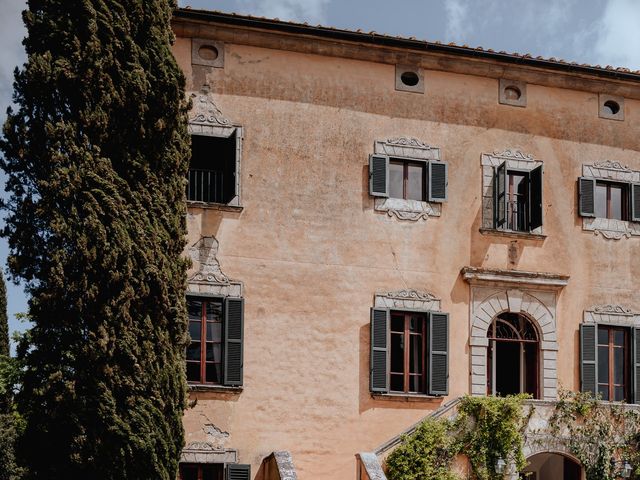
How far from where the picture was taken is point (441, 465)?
61.4 ft

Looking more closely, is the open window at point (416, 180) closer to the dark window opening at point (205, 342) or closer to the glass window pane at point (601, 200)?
the glass window pane at point (601, 200)

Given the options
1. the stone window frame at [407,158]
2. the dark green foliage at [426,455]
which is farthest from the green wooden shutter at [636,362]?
the stone window frame at [407,158]

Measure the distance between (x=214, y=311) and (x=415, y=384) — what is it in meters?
4.13

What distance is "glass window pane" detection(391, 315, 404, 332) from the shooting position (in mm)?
20312

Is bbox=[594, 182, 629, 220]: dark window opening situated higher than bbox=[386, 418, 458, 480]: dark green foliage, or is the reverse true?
bbox=[594, 182, 629, 220]: dark window opening

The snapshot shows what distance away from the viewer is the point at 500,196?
825 inches

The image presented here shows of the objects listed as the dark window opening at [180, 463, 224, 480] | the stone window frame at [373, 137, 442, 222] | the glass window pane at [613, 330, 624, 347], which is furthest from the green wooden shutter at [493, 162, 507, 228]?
A: the dark window opening at [180, 463, 224, 480]

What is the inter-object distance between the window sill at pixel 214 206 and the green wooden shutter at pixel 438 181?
3.82 meters

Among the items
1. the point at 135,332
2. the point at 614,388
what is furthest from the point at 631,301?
the point at 135,332

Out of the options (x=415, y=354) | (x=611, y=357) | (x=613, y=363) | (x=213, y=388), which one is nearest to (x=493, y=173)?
(x=415, y=354)

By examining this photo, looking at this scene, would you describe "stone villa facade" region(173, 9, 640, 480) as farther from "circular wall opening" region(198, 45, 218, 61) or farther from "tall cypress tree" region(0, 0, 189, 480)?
"tall cypress tree" region(0, 0, 189, 480)

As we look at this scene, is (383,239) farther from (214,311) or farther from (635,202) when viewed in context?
(635,202)

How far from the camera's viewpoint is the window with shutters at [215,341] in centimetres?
1909

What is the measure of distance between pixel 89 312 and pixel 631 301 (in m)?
11.5
